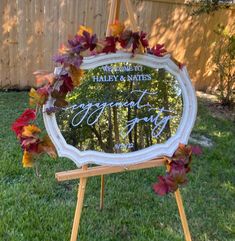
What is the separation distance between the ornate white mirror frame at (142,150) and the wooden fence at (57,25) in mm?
4173

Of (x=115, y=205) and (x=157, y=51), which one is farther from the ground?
(x=157, y=51)

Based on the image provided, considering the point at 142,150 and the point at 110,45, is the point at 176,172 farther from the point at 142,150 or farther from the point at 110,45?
the point at 110,45

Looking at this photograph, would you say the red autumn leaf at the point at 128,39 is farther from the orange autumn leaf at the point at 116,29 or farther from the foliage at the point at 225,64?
the foliage at the point at 225,64

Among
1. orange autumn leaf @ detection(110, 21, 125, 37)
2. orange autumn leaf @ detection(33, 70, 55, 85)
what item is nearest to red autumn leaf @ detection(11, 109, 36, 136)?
orange autumn leaf @ detection(33, 70, 55, 85)

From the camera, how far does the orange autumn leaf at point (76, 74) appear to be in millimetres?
1862

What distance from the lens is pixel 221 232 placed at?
262 centimetres

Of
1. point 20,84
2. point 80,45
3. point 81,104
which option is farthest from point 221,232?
point 20,84

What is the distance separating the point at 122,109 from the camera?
2.07m

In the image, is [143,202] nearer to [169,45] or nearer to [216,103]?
[216,103]

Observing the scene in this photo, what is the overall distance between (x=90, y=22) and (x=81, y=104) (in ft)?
14.4

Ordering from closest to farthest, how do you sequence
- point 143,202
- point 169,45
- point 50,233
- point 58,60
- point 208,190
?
A: point 58,60 → point 50,233 → point 143,202 → point 208,190 → point 169,45

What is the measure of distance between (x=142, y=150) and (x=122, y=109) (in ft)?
0.81

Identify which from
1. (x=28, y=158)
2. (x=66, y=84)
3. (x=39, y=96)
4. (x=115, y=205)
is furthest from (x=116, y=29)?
(x=115, y=205)

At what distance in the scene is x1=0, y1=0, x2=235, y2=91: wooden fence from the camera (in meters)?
5.79
